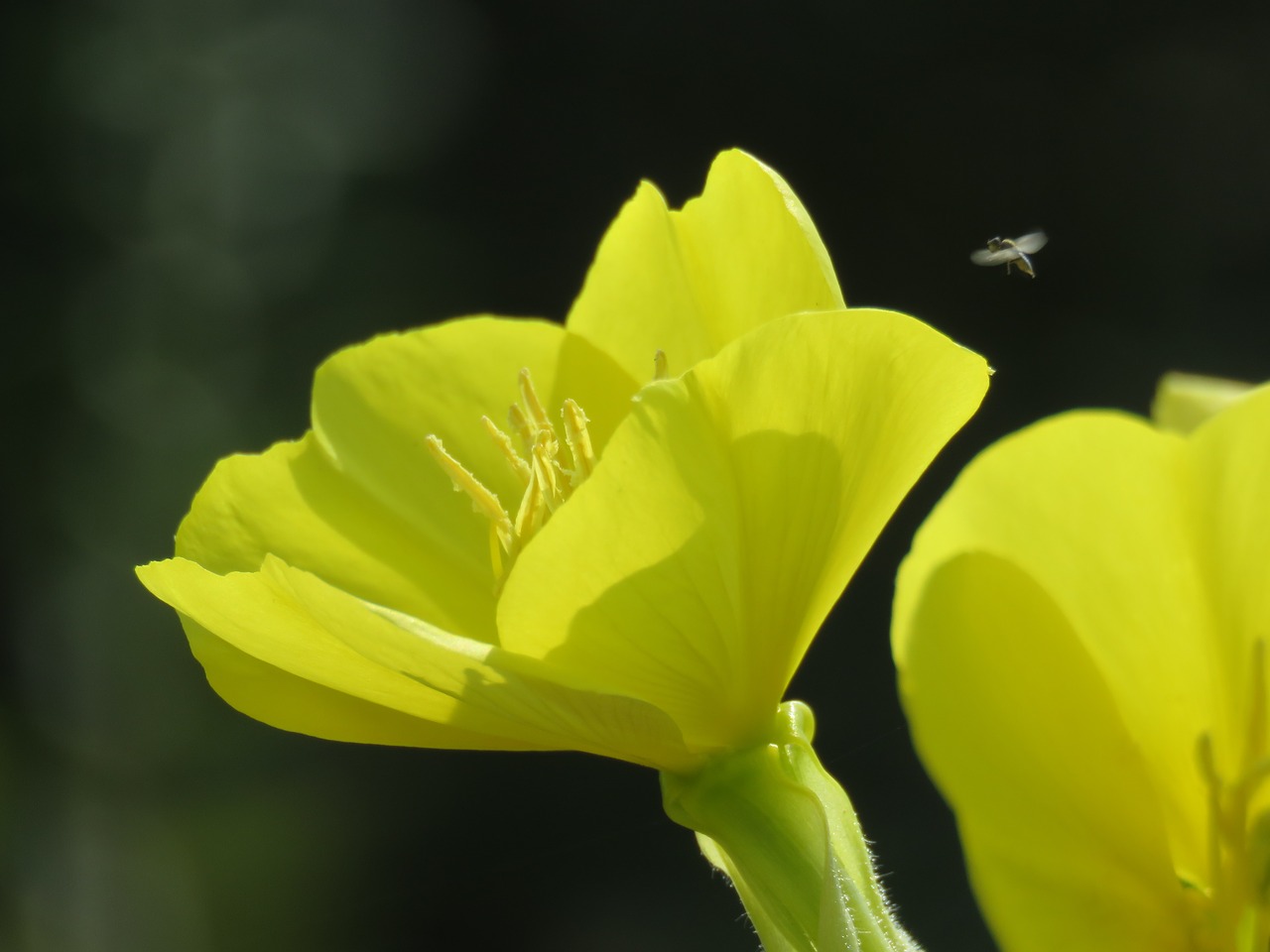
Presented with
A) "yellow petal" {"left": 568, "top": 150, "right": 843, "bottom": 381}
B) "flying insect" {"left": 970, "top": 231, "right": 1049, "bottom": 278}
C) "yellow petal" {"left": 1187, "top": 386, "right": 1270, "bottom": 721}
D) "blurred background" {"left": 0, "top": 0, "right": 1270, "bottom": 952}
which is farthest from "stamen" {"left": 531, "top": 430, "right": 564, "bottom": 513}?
"blurred background" {"left": 0, "top": 0, "right": 1270, "bottom": 952}

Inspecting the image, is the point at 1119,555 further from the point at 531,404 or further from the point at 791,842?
the point at 531,404

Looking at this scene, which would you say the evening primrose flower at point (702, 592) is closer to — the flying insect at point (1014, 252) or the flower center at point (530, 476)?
the flower center at point (530, 476)

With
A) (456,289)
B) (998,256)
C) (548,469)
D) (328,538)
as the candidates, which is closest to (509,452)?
(548,469)

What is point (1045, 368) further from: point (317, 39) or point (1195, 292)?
point (317, 39)

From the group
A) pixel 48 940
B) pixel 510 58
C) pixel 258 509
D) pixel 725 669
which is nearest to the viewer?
pixel 725 669

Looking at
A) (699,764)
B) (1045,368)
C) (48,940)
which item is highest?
(699,764)

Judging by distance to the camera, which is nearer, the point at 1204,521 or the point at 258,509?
the point at 1204,521

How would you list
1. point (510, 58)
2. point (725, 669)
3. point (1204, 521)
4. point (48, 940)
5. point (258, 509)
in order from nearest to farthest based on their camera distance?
point (1204, 521), point (725, 669), point (258, 509), point (48, 940), point (510, 58)

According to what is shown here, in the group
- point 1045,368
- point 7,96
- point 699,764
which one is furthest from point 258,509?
point 7,96
